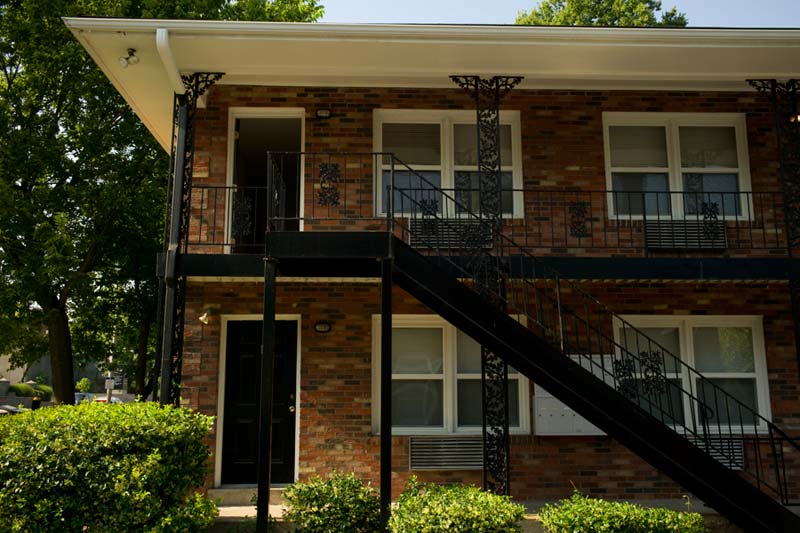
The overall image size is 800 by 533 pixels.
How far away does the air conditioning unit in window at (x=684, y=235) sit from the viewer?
869 centimetres

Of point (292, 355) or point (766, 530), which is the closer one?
point (766, 530)

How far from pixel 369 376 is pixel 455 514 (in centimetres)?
297

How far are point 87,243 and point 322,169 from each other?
9638mm

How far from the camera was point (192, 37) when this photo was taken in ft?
23.9

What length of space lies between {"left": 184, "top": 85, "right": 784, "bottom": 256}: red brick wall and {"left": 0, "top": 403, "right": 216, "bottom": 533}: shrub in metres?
3.28

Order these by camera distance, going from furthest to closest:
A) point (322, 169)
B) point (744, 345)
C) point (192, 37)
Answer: point (744, 345) < point (322, 169) < point (192, 37)

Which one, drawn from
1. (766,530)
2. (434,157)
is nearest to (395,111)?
(434,157)

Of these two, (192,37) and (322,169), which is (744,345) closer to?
(322,169)

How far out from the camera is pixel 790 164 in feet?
25.9

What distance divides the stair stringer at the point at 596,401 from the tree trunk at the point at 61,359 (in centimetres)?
1154

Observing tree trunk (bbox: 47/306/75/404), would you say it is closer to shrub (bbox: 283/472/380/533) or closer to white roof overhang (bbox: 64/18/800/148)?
white roof overhang (bbox: 64/18/800/148)

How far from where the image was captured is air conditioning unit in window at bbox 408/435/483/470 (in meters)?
8.22

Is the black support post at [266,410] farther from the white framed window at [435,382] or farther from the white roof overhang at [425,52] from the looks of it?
the white roof overhang at [425,52]

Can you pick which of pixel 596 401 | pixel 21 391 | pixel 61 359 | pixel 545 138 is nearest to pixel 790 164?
pixel 545 138
